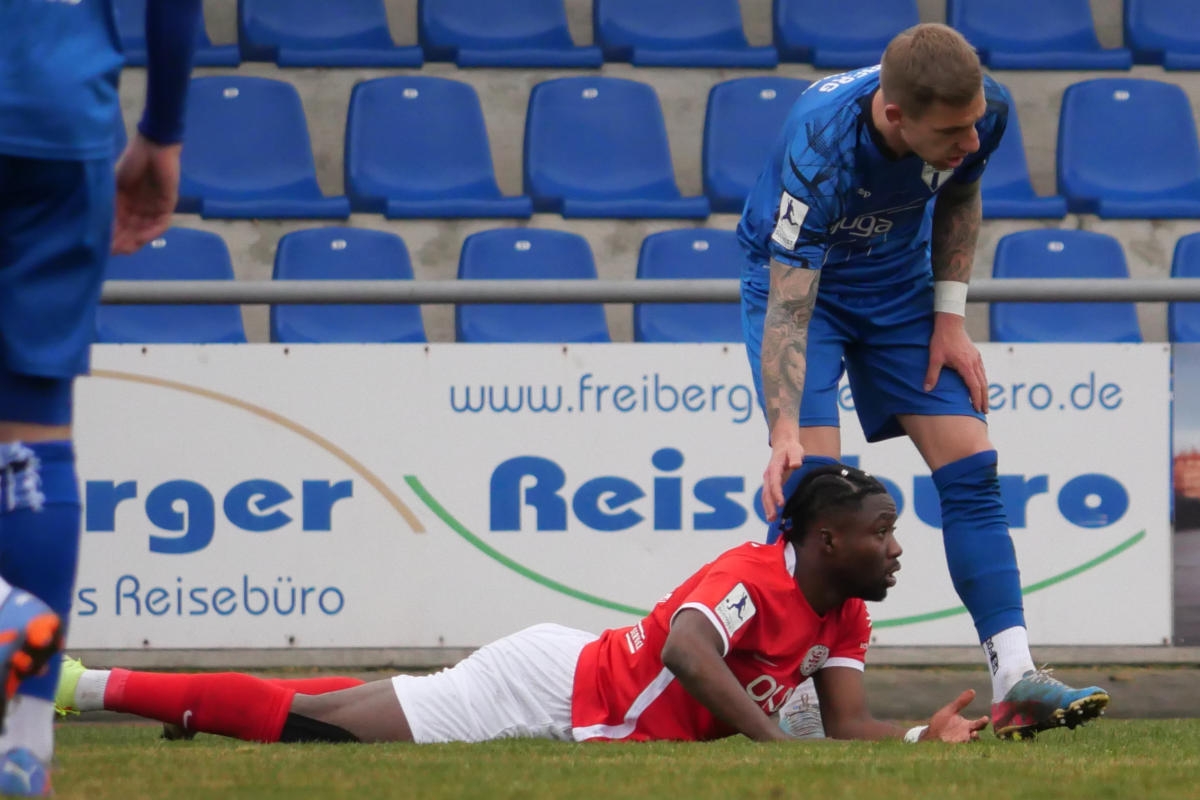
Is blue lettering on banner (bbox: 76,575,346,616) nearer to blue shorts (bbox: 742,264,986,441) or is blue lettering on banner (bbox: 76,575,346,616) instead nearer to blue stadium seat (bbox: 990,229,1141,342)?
blue shorts (bbox: 742,264,986,441)

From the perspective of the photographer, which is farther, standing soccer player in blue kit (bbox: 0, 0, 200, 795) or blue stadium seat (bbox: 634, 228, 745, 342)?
blue stadium seat (bbox: 634, 228, 745, 342)

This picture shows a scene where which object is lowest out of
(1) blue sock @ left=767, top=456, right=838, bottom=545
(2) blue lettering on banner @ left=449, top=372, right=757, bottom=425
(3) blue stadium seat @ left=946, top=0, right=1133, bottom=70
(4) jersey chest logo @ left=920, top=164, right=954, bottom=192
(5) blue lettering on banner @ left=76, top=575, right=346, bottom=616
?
(5) blue lettering on banner @ left=76, top=575, right=346, bottom=616

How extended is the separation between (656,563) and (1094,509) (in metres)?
1.42

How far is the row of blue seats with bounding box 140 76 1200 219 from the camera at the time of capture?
795 cm

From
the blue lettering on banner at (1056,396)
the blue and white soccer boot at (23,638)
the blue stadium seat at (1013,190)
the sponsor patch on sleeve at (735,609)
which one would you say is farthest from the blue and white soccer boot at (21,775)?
the blue stadium seat at (1013,190)

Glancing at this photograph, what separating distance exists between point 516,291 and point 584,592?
0.99 metres

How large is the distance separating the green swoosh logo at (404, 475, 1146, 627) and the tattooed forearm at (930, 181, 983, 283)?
1456 millimetres

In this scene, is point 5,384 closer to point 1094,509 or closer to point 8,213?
point 8,213

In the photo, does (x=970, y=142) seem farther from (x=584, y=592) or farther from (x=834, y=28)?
(x=834, y=28)

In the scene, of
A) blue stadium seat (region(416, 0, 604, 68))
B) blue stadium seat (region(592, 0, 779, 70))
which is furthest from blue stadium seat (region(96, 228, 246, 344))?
blue stadium seat (region(592, 0, 779, 70))

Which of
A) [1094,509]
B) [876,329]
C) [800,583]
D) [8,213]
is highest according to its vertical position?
[8,213]

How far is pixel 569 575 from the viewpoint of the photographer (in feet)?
16.8

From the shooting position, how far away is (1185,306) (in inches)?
268

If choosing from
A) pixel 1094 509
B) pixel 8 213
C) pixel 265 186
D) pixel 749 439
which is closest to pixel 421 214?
pixel 265 186
